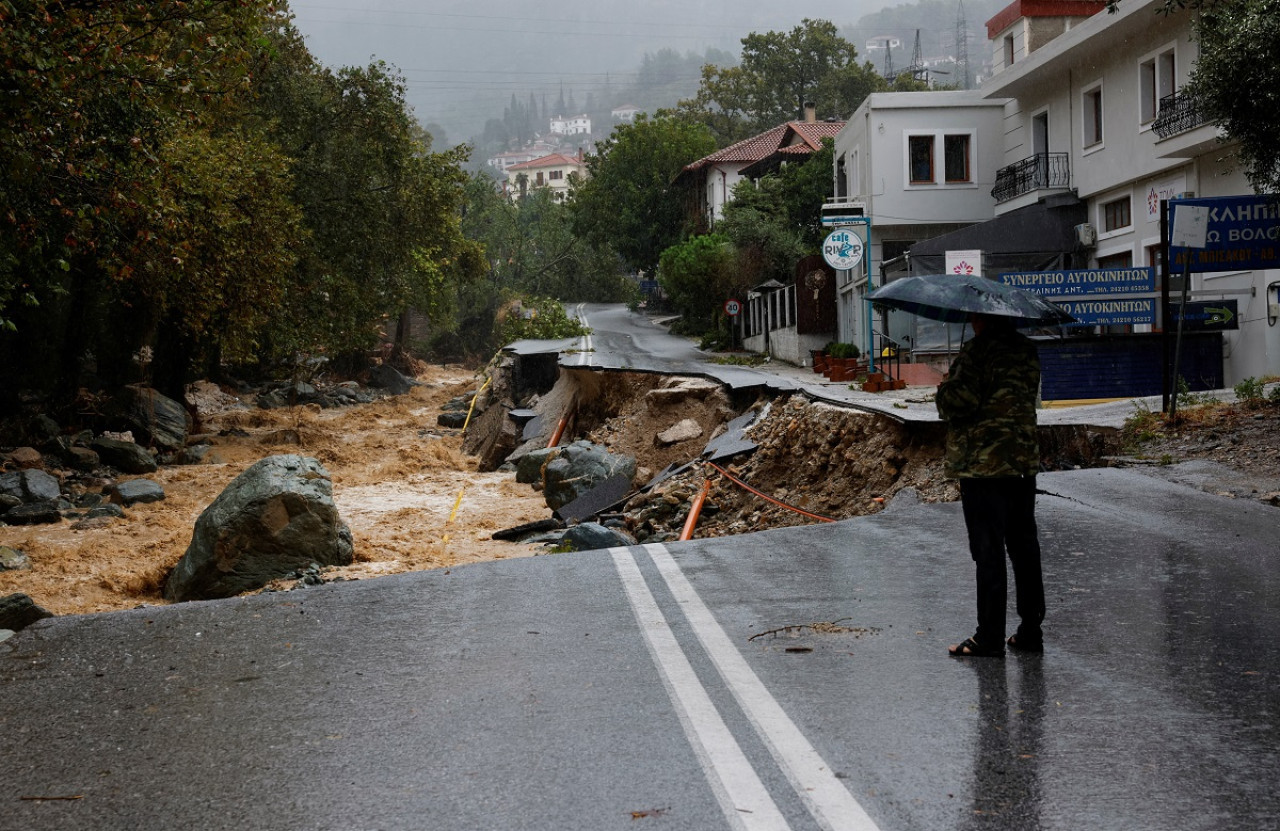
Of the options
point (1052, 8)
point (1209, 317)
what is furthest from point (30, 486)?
point (1052, 8)

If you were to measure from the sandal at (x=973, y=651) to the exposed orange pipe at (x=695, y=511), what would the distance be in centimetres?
722

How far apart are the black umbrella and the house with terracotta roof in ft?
187

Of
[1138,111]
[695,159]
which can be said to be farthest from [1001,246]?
[695,159]

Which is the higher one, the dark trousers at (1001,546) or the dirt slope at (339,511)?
the dark trousers at (1001,546)

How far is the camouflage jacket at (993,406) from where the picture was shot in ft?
19.5

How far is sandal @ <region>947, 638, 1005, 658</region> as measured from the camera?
6.00 m

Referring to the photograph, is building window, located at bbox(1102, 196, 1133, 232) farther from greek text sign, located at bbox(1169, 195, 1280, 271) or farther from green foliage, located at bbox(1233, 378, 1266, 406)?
greek text sign, located at bbox(1169, 195, 1280, 271)

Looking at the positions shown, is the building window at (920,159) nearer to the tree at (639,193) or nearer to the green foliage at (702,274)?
the green foliage at (702,274)

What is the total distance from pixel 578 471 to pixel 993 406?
1251 centimetres

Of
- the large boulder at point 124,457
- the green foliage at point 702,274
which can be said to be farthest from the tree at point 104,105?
the green foliage at point 702,274

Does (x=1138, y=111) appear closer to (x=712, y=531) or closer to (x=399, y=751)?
(x=712, y=531)

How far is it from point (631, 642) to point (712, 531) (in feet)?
25.0

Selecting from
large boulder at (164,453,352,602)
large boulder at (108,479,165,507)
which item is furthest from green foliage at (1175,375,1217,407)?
large boulder at (108,479,165,507)

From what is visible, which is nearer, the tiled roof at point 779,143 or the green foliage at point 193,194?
the green foliage at point 193,194
